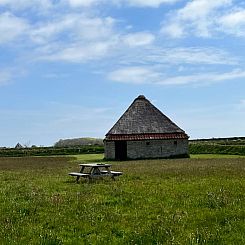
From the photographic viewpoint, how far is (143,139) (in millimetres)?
52750

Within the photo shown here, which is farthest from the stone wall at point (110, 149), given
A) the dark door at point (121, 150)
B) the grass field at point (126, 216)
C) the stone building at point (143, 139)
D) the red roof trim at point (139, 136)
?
the grass field at point (126, 216)

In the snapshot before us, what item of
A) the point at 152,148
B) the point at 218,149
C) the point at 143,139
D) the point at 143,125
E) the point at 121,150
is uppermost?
the point at 143,125

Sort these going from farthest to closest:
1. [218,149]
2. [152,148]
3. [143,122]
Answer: [218,149]
[143,122]
[152,148]

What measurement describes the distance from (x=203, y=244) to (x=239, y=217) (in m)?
2.32

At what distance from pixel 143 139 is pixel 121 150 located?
9.37ft

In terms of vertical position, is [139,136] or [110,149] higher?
[139,136]

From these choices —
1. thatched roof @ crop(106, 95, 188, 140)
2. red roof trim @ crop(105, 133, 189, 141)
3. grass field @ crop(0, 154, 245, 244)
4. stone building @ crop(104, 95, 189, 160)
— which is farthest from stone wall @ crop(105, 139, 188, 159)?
grass field @ crop(0, 154, 245, 244)

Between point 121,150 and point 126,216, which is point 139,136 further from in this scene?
point 126,216

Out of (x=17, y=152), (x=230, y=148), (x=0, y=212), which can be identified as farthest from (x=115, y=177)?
(x=17, y=152)

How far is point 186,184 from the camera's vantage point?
1728cm

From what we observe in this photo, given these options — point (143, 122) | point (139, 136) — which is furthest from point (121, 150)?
point (143, 122)

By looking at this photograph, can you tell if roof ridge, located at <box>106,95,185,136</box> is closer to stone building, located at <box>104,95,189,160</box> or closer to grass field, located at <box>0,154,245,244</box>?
stone building, located at <box>104,95,189,160</box>

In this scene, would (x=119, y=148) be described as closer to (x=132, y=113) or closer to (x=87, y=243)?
(x=132, y=113)

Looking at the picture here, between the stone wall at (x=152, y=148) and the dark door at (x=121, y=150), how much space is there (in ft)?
1.25
